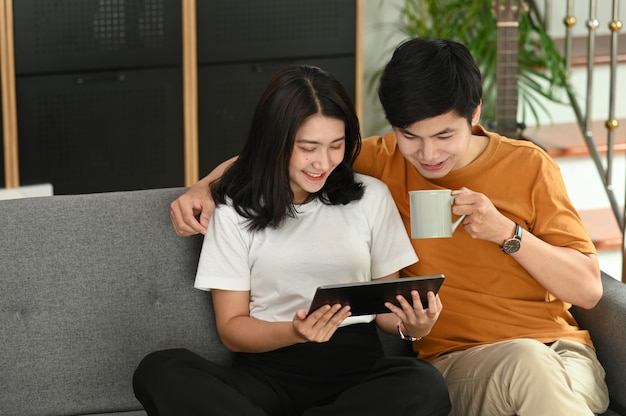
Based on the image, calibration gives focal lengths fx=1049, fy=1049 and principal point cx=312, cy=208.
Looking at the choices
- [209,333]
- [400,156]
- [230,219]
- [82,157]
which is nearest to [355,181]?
[400,156]

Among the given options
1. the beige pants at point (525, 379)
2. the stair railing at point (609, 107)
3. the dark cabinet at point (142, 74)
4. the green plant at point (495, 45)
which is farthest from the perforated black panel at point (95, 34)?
the beige pants at point (525, 379)

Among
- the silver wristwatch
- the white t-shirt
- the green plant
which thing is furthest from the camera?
the green plant

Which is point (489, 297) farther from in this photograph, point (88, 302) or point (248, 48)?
point (248, 48)

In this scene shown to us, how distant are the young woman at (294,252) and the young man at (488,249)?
0.09m

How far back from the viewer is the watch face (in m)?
2.22

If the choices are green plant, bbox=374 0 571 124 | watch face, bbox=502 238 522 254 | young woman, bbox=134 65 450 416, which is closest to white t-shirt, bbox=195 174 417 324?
young woman, bbox=134 65 450 416

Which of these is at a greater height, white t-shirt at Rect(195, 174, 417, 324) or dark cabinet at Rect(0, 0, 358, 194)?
dark cabinet at Rect(0, 0, 358, 194)

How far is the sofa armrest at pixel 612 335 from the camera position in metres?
2.34

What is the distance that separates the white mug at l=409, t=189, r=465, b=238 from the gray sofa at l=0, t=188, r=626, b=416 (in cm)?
54

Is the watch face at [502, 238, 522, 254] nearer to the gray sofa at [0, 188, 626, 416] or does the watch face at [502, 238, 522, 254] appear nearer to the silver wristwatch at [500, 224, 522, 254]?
the silver wristwatch at [500, 224, 522, 254]

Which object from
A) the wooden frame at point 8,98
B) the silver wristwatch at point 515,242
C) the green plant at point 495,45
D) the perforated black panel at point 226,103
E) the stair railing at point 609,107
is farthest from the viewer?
the perforated black panel at point 226,103

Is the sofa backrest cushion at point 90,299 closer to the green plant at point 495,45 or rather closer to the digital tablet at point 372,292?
the digital tablet at point 372,292

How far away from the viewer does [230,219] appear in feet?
7.67

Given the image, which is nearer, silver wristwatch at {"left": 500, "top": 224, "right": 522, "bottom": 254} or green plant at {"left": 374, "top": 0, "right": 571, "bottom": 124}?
silver wristwatch at {"left": 500, "top": 224, "right": 522, "bottom": 254}
